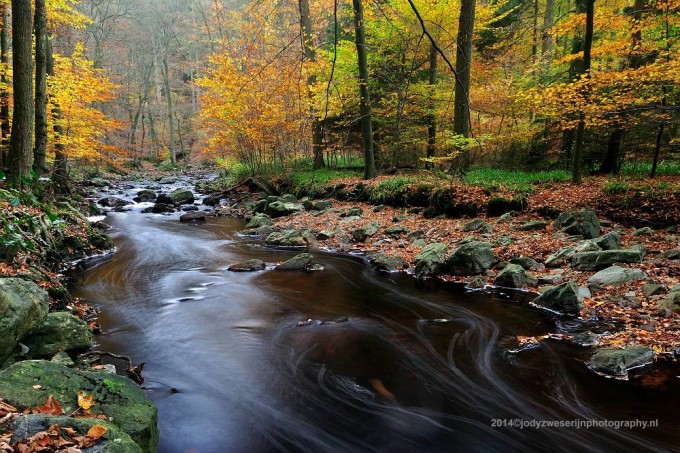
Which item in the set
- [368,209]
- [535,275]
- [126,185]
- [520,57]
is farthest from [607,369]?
[126,185]

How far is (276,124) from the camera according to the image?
1728cm

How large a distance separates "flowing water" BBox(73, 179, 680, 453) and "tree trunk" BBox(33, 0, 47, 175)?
4719 mm

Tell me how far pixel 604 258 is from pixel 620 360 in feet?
→ 9.73

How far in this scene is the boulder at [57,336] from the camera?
14.3 ft

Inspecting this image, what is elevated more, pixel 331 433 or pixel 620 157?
pixel 620 157

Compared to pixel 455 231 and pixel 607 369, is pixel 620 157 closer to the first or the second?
pixel 455 231

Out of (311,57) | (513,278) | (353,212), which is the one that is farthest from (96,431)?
(353,212)

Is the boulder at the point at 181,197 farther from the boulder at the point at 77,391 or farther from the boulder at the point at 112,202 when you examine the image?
the boulder at the point at 77,391

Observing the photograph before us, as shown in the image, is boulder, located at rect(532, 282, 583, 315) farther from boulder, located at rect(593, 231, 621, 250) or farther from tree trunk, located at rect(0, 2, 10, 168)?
tree trunk, located at rect(0, 2, 10, 168)

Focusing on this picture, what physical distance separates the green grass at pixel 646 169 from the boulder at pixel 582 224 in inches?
128

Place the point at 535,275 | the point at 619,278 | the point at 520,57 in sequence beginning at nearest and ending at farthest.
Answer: the point at 619,278 < the point at 535,275 < the point at 520,57

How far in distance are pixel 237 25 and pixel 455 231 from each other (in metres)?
15.4

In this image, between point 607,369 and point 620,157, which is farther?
point 620,157

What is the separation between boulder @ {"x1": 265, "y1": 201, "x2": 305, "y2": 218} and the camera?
1474cm
